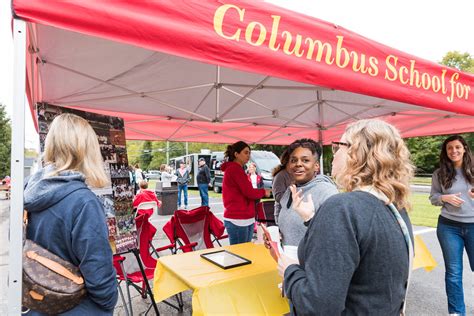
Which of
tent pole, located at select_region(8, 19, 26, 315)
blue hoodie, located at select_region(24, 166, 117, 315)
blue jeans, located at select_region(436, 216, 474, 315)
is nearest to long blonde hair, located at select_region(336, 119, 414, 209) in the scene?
blue hoodie, located at select_region(24, 166, 117, 315)

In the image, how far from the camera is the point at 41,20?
1.16 metres

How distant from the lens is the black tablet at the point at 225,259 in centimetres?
232

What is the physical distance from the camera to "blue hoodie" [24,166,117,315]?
4.07 feet

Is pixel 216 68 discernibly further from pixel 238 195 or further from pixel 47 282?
pixel 47 282

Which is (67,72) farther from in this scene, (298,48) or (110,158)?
(298,48)

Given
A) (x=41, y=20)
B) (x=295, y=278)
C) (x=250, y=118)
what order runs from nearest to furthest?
1. (x=295, y=278)
2. (x=41, y=20)
3. (x=250, y=118)

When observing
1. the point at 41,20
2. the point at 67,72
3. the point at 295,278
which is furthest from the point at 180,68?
the point at 295,278

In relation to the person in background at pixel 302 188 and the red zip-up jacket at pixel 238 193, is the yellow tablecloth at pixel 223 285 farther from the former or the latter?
the red zip-up jacket at pixel 238 193

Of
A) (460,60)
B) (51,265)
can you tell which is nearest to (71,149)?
(51,265)

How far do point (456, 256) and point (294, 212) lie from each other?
203cm

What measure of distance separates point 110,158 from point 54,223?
6.54 ft

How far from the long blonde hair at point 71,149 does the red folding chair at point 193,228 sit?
2.68 metres

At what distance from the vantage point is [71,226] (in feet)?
4.10

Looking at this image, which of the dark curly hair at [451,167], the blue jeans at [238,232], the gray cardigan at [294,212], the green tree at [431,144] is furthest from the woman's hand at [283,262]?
the green tree at [431,144]
